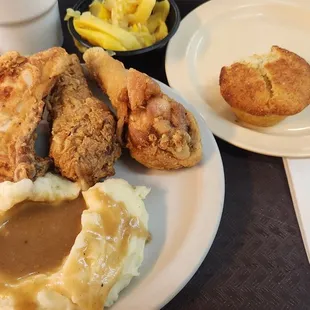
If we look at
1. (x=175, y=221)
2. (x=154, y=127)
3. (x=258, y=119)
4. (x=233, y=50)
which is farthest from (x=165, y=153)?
(x=233, y=50)

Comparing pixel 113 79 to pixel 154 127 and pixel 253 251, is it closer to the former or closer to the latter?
pixel 154 127

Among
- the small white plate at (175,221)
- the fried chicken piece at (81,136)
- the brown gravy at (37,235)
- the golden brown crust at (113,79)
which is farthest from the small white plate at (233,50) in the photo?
the brown gravy at (37,235)

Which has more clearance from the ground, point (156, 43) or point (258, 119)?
point (156, 43)

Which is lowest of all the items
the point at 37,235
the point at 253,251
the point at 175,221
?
the point at 253,251

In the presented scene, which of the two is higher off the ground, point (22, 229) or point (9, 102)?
point (9, 102)

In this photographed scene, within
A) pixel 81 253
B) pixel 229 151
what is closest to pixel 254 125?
pixel 229 151

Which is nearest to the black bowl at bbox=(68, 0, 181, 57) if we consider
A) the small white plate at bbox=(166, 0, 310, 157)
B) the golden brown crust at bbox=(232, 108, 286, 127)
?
the small white plate at bbox=(166, 0, 310, 157)

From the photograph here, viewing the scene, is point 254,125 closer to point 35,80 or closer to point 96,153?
point 96,153
